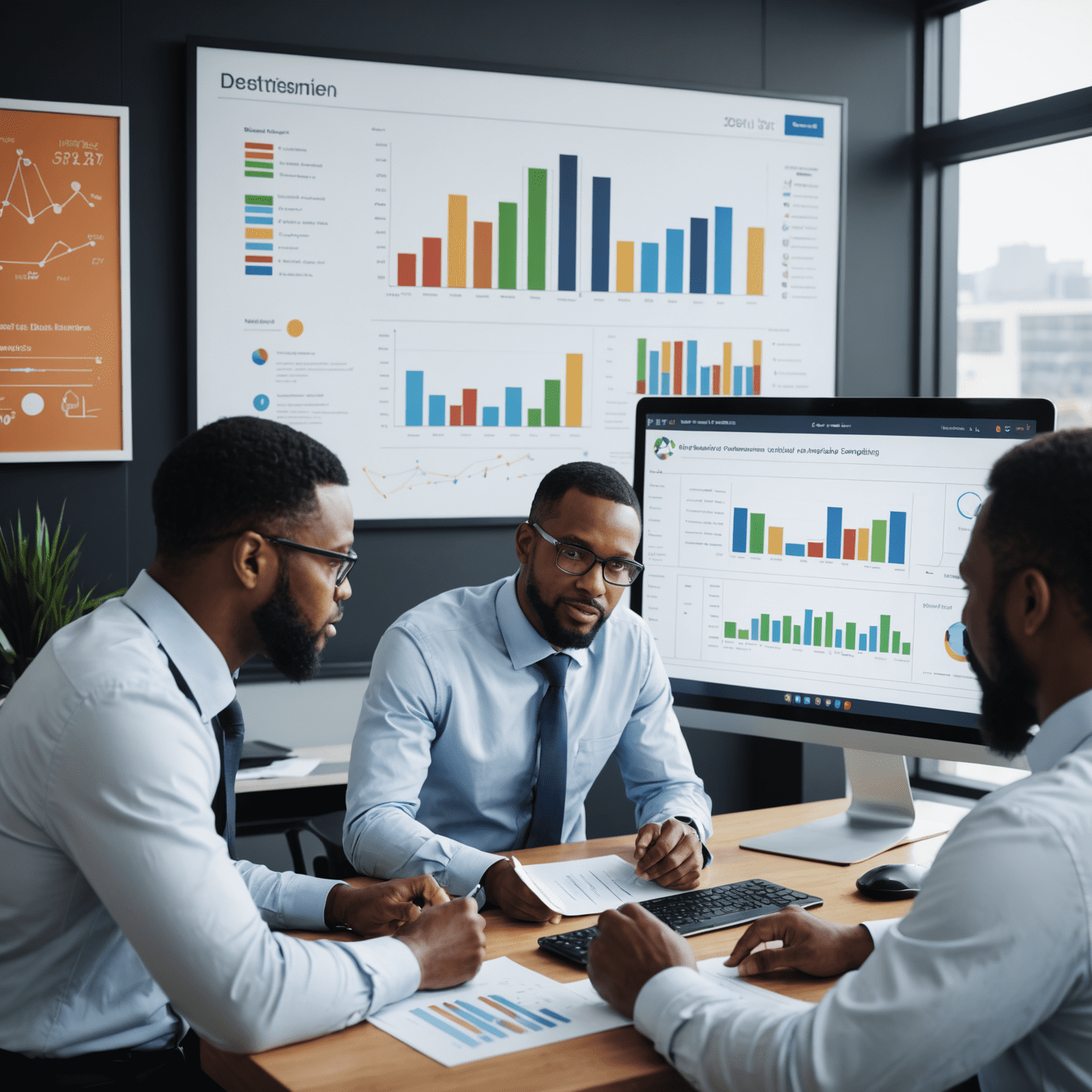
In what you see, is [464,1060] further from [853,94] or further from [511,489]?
[853,94]

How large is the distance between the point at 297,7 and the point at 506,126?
62 cm

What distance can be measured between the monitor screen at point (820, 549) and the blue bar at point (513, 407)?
1.20 metres

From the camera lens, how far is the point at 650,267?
10.9 feet

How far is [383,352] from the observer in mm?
3043

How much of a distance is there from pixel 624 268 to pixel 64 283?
153 cm

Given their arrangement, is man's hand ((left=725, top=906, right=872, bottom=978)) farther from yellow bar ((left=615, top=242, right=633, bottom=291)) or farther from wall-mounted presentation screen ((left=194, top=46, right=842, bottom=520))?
yellow bar ((left=615, top=242, right=633, bottom=291))

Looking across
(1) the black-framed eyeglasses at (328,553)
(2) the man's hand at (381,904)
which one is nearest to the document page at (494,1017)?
(2) the man's hand at (381,904)

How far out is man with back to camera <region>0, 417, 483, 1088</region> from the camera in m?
1.08

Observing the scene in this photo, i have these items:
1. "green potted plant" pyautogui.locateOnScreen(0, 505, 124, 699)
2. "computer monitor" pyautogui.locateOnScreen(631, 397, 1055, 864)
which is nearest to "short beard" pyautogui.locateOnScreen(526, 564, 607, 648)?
"computer monitor" pyautogui.locateOnScreen(631, 397, 1055, 864)

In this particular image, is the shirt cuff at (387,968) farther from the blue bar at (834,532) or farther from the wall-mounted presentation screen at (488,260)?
the wall-mounted presentation screen at (488,260)

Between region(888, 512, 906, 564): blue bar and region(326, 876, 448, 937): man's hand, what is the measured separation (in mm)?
894

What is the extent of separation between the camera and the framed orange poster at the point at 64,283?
2658mm

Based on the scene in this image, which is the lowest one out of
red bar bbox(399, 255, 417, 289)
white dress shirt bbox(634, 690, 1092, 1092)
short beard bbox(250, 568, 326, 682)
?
white dress shirt bbox(634, 690, 1092, 1092)

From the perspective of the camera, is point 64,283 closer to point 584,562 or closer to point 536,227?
point 536,227
